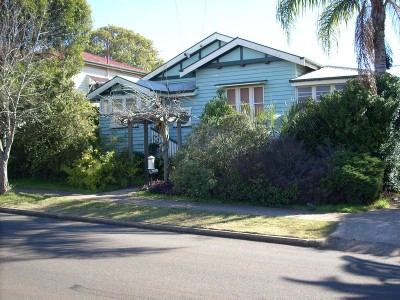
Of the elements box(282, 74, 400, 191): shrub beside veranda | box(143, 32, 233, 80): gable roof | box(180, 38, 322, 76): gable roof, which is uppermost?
box(143, 32, 233, 80): gable roof

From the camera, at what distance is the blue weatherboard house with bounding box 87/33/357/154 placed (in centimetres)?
1897

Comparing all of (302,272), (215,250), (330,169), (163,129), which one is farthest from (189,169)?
(302,272)

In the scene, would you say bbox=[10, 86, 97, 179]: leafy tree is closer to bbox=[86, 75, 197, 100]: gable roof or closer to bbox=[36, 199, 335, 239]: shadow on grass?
bbox=[86, 75, 197, 100]: gable roof

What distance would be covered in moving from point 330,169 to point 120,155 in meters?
8.29

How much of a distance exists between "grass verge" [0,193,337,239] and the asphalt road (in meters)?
0.80

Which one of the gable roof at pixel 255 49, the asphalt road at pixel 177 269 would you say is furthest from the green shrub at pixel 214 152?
the gable roof at pixel 255 49

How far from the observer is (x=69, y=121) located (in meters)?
17.2

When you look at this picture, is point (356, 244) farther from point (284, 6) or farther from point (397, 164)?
point (284, 6)

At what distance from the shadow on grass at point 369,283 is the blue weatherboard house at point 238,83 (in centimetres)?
1148

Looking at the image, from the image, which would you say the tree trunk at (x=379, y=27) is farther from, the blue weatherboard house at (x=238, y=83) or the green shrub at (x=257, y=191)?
the green shrub at (x=257, y=191)

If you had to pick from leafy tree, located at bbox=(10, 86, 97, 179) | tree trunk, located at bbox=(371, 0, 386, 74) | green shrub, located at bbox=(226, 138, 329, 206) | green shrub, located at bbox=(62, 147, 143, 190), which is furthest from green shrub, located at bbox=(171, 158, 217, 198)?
tree trunk, located at bbox=(371, 0, 386, 74)

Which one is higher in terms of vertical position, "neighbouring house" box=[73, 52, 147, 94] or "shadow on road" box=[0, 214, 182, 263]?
"neighbouring house" box=[73, 52, 147, 94]

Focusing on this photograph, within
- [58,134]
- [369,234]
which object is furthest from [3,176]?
[369,234]

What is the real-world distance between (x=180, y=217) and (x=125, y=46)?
45869 millimetres
